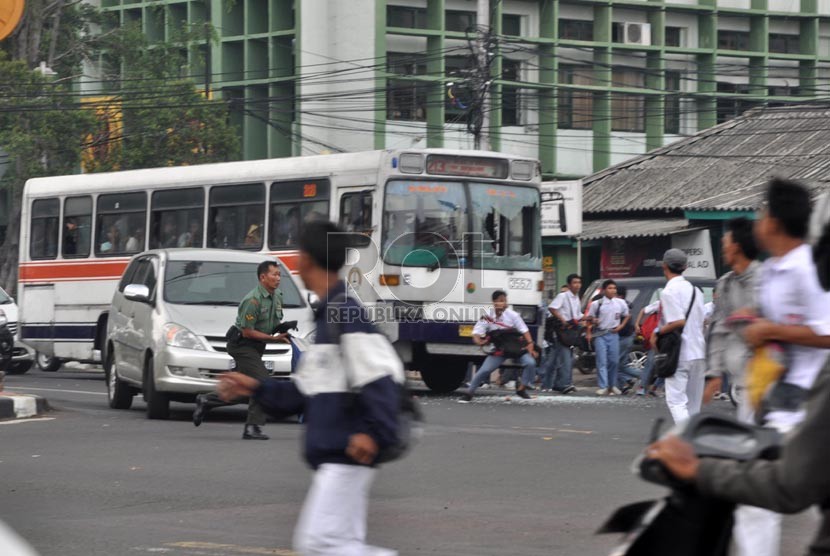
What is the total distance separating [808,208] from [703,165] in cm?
3469

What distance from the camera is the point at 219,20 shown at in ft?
182

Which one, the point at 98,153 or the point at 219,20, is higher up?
the point at 219,20

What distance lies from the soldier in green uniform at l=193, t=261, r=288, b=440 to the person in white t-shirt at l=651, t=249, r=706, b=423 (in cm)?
396

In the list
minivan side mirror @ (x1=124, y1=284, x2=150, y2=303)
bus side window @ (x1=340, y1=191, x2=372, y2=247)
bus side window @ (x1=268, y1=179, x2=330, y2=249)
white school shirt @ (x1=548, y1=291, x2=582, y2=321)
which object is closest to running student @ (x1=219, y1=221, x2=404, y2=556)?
minivan side mirror @ (x1=124, y1=284, x2=150, y2=303)

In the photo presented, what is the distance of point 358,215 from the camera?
21219mm

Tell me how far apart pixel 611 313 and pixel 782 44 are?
128ft

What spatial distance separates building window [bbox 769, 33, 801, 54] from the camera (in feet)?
192

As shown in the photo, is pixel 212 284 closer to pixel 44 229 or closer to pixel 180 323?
pixel 180 323

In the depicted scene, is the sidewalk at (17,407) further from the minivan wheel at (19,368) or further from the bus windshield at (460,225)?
the minivan wheel at (19,368)

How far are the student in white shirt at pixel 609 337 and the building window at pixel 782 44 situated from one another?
126 feet

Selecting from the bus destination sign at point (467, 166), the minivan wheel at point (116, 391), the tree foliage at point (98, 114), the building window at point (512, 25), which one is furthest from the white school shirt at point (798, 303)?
the building window at point (512, 25)

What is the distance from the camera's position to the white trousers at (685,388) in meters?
11.7

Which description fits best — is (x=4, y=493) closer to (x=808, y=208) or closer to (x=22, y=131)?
(x=808, y=208)

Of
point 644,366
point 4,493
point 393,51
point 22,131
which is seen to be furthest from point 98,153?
point 4,493
